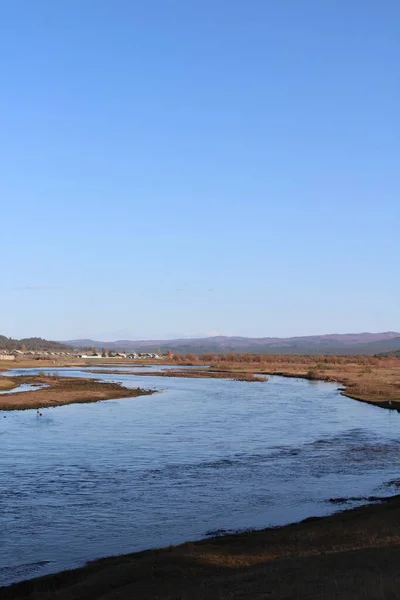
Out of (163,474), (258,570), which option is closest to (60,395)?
(163,474)

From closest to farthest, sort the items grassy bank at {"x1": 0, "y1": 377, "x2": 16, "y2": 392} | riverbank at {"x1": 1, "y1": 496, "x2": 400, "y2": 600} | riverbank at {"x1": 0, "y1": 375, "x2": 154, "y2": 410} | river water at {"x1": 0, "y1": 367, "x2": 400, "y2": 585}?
riverbank at {"x1": 1, "y1": 496, "x2": 400, "y2": 600} → river water at {"x1": 0, "y1": 367, "x2": 400, "y2": 585} → riverbank at {"x1": 0, "y1": 375, "x2": 154, "y2": 410} → grassy bank at {"x1": 0, "y1": 377, "x2": 16, "y2": 392}

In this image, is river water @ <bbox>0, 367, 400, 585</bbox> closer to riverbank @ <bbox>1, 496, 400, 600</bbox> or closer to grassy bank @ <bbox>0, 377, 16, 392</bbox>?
riverbank @ <bbox>1, 496, 400, 600</bbox>

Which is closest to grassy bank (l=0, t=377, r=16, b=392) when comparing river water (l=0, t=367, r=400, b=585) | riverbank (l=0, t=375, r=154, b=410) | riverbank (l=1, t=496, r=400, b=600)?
riverbank (l=0, t=375, r=154, b=410)

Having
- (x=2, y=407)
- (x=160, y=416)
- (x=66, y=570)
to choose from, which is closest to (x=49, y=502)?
(x=66, y=570)

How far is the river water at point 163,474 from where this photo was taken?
61.9ft

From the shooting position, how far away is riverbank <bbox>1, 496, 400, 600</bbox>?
1127 cm

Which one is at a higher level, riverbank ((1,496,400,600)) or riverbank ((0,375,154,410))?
riverbank ((0,375,154,410))

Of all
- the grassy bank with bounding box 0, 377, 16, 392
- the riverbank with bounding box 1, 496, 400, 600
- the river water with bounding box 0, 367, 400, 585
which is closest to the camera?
the riverbank with bounding box 1, 496, 400, 600

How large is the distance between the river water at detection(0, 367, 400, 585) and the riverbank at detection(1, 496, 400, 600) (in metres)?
1.61

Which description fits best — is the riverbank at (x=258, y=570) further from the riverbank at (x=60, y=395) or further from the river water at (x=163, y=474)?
the riverbank at (x=60, y=395)

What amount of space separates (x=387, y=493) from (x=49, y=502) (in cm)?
1133

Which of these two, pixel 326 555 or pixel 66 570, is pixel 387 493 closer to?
pixel 326 555

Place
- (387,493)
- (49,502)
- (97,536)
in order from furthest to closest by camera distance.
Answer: (387,493) < (49,502) < (97,536)

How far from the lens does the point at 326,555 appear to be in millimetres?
14375
